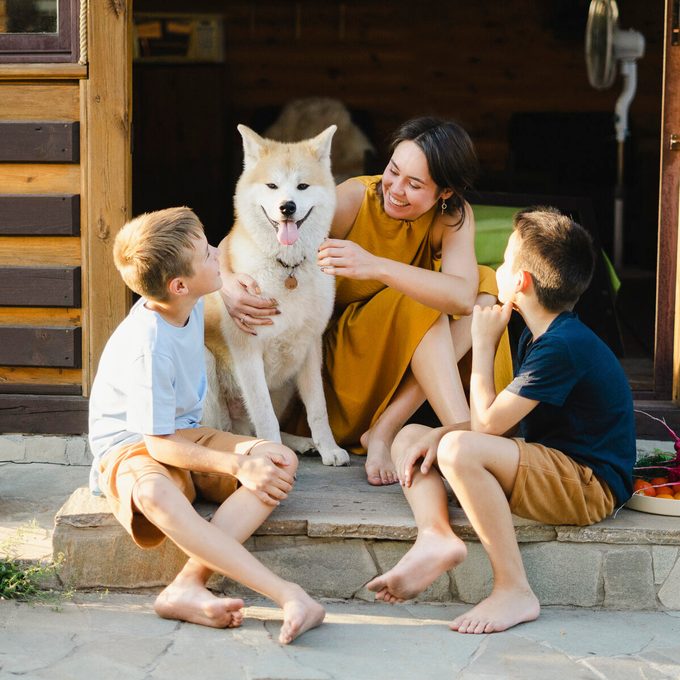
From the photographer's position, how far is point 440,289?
300cm

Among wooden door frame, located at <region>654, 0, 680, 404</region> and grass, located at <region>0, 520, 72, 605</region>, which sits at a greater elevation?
wooden door frame, located at <region>654, 0, 680, 404</region>

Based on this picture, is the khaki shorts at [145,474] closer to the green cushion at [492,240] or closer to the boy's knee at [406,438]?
the boy's knee at [406,438]

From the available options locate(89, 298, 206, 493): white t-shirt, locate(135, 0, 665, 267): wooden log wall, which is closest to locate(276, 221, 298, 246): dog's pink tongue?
locate(89, 298, 206, 493): white t-shirt

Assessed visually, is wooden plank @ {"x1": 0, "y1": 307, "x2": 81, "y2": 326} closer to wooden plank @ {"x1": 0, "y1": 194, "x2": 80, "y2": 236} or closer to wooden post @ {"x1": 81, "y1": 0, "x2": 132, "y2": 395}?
wooden post @ {"x1": 81, "y1": 0, "x2": 132, "y2": 395}

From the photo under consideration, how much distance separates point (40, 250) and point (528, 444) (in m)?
2.07

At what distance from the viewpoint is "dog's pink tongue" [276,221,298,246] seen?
3.02 metres

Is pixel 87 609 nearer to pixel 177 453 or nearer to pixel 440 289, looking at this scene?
pixel 177 453

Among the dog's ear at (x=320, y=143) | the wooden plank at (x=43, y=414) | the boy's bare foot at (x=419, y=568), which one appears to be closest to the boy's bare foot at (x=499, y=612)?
the boy's bare foot at (x=419, y=568)

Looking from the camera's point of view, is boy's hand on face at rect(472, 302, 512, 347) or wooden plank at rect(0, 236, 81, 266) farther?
wooden plank at rect(0, 236, 81, 266)

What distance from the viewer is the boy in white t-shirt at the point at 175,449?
2.37 meters

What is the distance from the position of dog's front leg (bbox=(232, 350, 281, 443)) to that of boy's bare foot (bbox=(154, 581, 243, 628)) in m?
0.77

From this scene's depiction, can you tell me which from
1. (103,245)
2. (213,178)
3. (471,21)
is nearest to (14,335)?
(103,245)

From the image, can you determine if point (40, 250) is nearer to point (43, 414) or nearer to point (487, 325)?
point (43, 414)

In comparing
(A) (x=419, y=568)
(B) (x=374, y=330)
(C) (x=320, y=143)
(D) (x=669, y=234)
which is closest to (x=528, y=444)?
(A) (x=419, y=568)
